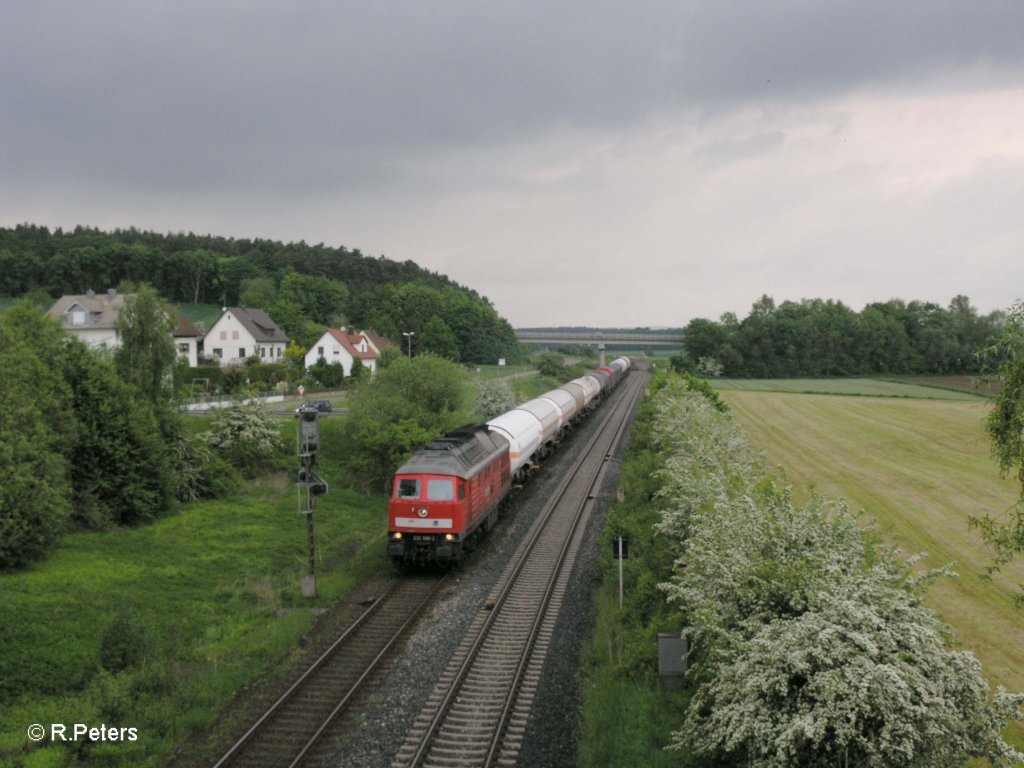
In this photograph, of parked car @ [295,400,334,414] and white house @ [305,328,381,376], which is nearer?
parked car @ [295,400,334,414]

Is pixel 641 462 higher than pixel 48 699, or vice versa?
pixel 641 462

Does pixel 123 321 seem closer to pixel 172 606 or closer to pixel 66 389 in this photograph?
pixel 66 389

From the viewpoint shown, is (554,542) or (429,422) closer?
(554,542)

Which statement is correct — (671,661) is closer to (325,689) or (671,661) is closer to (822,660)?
(822,660)

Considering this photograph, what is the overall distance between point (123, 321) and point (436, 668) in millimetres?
22006

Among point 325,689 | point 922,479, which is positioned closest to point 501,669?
point 325,689

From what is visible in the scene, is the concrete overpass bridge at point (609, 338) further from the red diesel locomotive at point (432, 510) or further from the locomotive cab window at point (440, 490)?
the locomotive cab window at point (440, 490)

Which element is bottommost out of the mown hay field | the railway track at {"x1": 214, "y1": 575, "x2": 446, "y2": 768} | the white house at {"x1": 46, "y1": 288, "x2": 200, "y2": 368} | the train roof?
the railway track at {"x1": 214, "y1": 575, "x2": 446, "y2": 768}

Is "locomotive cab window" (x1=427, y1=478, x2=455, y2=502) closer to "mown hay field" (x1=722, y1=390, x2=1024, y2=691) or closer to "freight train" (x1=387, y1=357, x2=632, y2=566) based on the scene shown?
"freight train" (x1=387, y1=357, x2=632, y2=566)

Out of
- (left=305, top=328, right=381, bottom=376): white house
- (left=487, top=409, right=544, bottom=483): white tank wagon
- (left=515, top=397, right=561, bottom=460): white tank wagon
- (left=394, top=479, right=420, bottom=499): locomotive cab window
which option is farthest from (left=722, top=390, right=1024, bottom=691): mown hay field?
(left=305, top=328, right=381, bottom=376): white house

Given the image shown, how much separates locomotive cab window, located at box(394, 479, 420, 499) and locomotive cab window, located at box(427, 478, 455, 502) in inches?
13.6

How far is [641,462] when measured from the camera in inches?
1115

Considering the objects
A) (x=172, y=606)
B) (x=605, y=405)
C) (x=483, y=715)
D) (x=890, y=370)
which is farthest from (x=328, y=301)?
(x=483, y=715)

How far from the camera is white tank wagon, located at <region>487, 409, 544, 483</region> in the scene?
3012 cm
